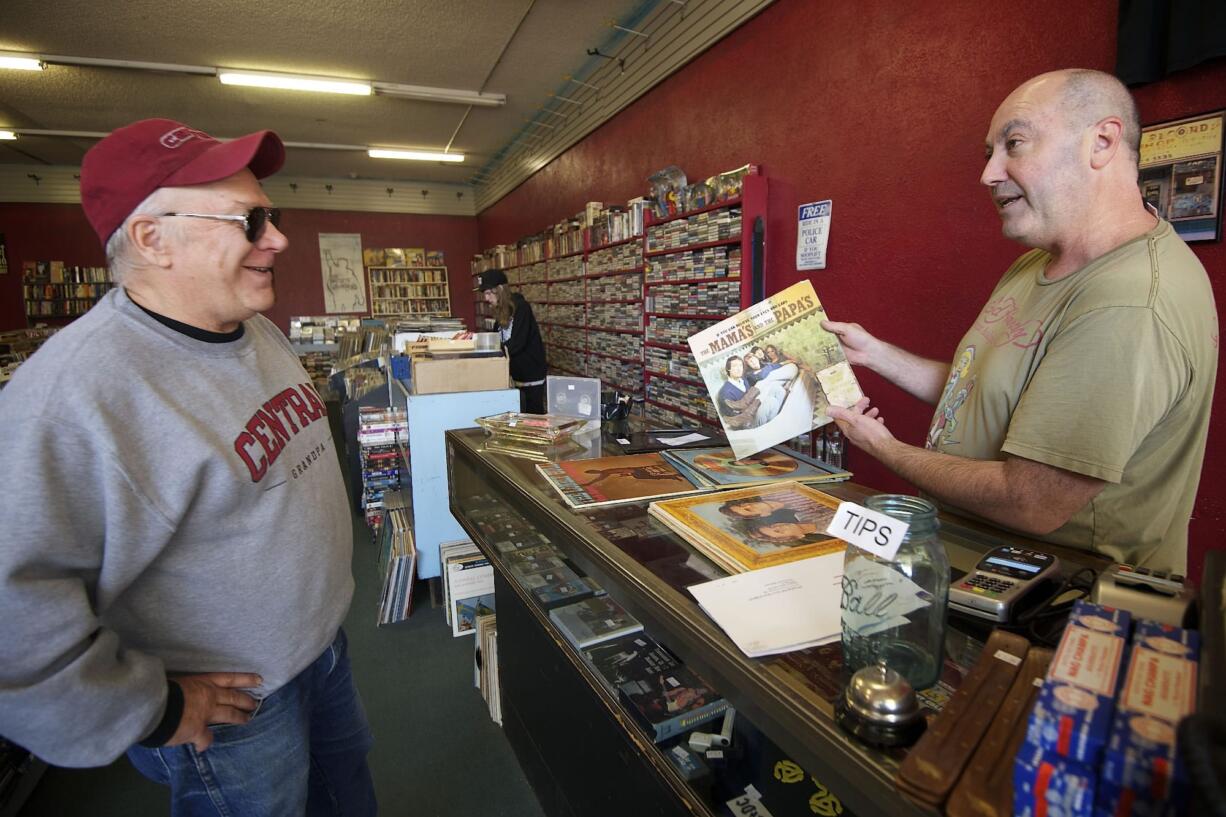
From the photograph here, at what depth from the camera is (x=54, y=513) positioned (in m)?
0.83

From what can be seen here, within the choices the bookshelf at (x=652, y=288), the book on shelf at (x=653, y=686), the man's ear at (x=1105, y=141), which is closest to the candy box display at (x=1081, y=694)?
the book on shelf at (x=653, y=686)

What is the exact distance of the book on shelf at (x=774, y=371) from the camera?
1.32m

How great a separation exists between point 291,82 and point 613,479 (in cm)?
630

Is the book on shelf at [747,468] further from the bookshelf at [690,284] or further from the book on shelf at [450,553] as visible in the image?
the bookshelf at [690,284]

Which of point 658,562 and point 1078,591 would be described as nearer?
point 1078,591

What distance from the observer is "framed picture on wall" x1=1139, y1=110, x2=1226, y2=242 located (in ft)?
5.96

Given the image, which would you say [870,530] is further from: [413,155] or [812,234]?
[413,155]

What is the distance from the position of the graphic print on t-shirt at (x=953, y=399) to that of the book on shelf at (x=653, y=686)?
2.49ft

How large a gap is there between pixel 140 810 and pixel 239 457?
5.88 feet

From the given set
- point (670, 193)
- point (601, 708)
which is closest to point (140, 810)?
point (601, 708)

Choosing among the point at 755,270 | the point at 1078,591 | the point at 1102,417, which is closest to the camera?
the point at 1078,591

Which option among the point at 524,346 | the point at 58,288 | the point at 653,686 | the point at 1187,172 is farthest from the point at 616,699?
the point at 58,288

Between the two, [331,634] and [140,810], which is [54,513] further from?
[140,810]

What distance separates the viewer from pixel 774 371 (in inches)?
52.3
